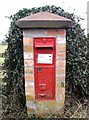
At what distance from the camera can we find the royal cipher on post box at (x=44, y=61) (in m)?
4.49

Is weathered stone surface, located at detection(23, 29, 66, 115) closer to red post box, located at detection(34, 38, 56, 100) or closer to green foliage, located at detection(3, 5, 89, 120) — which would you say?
red post box, located at detection(34, 38, 56, 100)

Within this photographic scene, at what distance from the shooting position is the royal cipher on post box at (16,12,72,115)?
4.49 m

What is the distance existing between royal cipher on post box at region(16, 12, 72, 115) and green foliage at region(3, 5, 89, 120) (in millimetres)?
371

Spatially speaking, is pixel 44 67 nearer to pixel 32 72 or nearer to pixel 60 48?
pixel 32 72

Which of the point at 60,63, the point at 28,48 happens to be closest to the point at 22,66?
the point at 28,48

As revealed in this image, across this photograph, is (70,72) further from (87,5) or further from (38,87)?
(87,5)

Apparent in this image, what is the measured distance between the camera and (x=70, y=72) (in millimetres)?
5195

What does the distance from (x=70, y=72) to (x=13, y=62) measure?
39.7 inches

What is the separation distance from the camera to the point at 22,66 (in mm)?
5000

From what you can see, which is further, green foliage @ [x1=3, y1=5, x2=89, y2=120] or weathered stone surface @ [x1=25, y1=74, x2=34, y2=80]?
green foliage @ [x1=3, y1=5, x2=89, y2=120]

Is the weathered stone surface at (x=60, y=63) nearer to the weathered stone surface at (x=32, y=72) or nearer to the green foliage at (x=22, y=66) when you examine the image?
the weathered stone surface at (x=32, y=72)

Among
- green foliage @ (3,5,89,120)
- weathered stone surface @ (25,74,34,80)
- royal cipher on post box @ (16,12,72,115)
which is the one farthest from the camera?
green foliage @ (3,5,89,120)

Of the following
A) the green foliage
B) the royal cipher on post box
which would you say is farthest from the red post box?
the green foliage

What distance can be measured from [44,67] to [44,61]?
10cm
